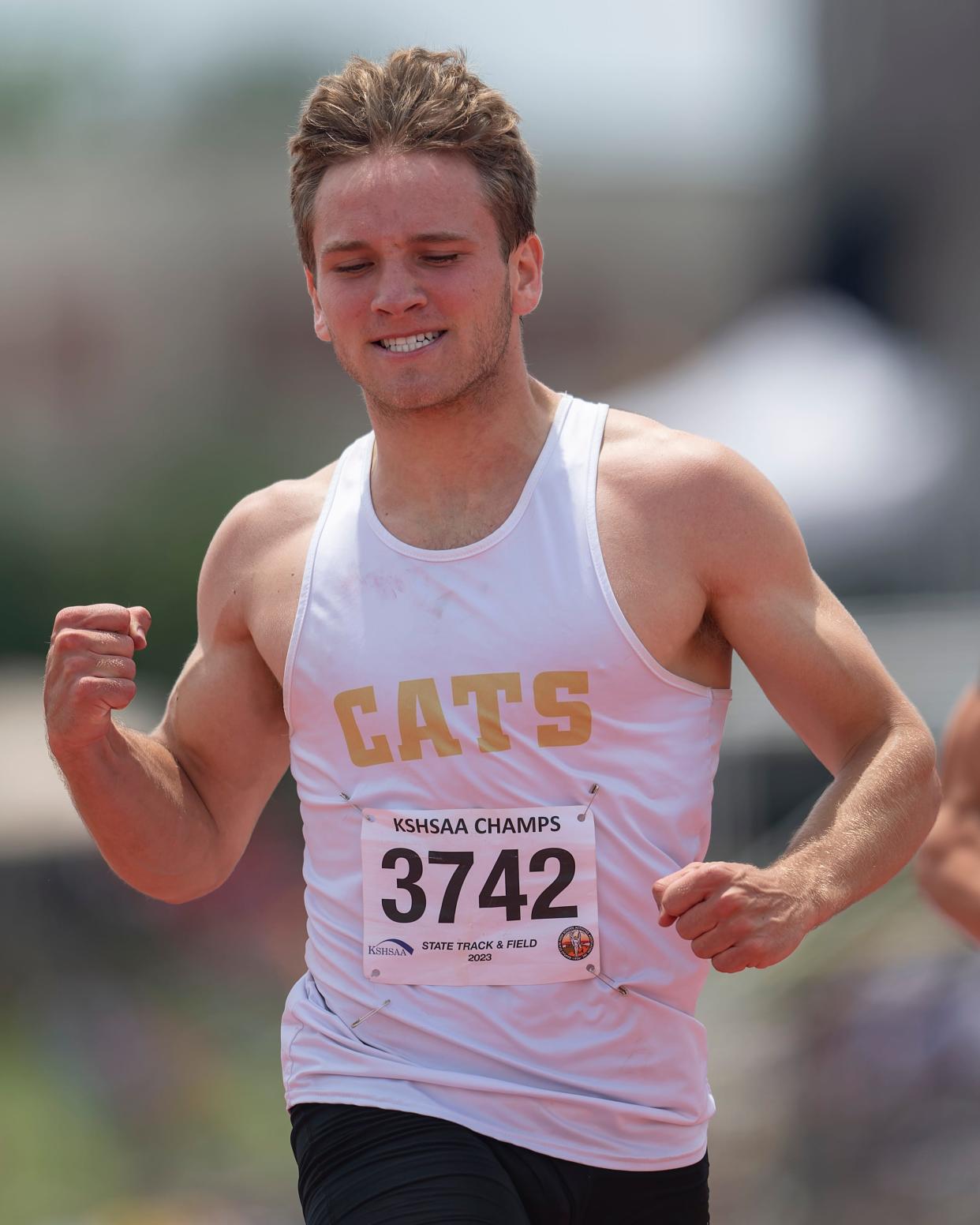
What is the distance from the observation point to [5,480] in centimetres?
2167

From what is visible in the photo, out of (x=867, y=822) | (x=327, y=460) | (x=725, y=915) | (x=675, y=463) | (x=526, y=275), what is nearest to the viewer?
(x=725, y=915)

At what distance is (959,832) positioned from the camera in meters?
4.67

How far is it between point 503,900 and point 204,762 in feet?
2.68

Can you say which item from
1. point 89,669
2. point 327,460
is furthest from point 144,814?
point 327,460

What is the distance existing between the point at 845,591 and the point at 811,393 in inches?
113

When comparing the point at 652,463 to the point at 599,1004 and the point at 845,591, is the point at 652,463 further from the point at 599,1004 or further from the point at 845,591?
the point at 845,591

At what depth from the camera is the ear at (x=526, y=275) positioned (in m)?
3.64

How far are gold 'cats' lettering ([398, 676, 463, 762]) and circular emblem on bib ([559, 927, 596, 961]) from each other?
0.38 metres

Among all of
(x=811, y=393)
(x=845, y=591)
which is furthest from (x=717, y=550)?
(x=811, y=393)

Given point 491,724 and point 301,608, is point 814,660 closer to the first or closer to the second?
point 491,724

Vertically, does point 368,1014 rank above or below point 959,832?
above

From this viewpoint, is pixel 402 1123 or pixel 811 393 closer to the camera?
pixel 402 1123

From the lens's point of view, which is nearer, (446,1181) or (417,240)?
(446,1181)

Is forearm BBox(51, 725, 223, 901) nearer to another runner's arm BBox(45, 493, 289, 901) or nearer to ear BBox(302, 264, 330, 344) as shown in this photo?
another runner's arm BBox(45, 493, 289, 901)
